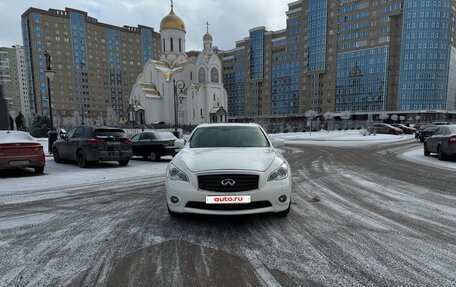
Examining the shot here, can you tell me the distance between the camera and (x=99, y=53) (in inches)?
4692

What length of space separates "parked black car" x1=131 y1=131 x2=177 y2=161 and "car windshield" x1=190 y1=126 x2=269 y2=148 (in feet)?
25.5

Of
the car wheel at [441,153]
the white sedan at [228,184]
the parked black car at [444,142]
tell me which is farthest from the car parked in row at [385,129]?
the white sedan at [228,184]

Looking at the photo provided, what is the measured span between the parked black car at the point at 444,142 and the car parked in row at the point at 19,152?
1624 centimetres

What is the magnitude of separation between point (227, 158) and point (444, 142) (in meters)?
12.4

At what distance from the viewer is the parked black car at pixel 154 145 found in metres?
13.4

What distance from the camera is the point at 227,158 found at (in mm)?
4336

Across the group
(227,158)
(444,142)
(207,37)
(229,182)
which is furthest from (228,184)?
(207,37)

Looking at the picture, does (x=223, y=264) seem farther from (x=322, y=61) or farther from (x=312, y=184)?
(x=322, y=61)

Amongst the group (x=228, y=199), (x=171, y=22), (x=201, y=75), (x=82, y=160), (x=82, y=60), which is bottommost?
(x=82, y=160)

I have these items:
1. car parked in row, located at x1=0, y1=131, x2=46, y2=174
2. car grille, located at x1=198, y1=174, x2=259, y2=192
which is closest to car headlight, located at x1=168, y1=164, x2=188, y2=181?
car grille, located at x1=198, y1=174, x2=259, y2=192

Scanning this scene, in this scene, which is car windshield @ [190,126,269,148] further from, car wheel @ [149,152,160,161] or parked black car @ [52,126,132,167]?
car wheel @ [149,152,160,161]

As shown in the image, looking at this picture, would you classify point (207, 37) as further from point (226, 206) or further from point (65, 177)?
point (226, 206)

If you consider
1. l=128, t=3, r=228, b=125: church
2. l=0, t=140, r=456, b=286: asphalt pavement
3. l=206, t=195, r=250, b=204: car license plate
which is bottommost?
l=0, t=140, r=456, b=286: asphalt pavement

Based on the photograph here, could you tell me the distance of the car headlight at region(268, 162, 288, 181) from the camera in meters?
4.15
